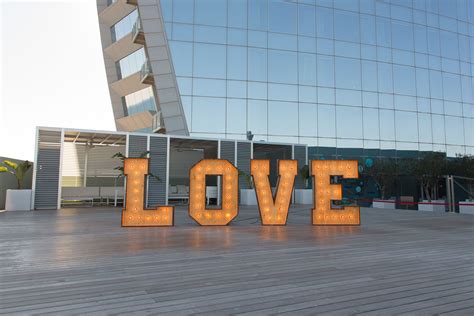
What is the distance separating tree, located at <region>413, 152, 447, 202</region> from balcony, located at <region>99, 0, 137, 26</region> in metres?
30.0

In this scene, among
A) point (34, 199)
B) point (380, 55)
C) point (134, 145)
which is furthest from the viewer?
point (380, 55)

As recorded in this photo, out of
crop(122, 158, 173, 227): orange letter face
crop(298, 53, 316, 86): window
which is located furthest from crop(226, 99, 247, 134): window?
crop(122, 158, 173, 227): orange letter face

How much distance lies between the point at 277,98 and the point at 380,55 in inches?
490

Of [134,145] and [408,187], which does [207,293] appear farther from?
[408,187]

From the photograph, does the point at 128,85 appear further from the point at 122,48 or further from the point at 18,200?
the point at 18,200

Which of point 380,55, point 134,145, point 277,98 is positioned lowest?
point 134,145

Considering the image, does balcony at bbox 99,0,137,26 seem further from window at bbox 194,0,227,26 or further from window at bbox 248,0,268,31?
window at bbox 248,0,268,31

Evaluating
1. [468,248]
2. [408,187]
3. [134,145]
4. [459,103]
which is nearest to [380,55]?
[459,103]

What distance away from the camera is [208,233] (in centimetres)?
977

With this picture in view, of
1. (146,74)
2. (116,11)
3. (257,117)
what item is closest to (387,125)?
(257,117)

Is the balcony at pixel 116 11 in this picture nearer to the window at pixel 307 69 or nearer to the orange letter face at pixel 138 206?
the window at pixel 307 69

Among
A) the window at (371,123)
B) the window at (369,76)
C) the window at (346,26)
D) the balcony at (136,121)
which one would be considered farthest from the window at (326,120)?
the balcony at (136,121)

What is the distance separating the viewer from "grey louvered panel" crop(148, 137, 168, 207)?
21.3 meters

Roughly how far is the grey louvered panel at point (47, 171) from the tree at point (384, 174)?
23.7 m
